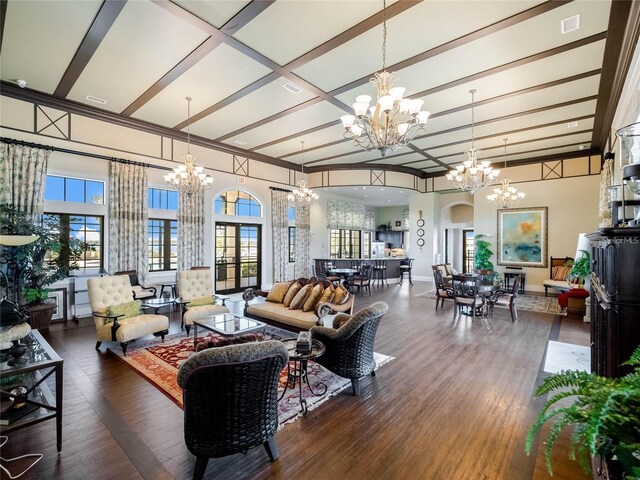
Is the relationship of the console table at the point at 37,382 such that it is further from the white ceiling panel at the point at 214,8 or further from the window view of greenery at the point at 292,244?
the window view of greenery at the point at 292,244

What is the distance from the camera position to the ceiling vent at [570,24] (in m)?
3.43

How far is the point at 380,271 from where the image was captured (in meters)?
11.2

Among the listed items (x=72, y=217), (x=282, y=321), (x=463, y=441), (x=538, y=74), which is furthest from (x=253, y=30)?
(x=72, y=217)

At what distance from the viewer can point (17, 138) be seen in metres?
5.38

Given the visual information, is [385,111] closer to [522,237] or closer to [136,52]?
[136,52]

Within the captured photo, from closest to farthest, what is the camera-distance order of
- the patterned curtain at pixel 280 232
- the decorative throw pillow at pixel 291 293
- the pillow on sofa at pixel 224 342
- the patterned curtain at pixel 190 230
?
1. the pillow on sofa at pixel 224 342
2. the decorative throw pillow at pixel 291 293
3. the patterned curtain at pixel 190 230
4. the patterned curtain at pixel 280 232

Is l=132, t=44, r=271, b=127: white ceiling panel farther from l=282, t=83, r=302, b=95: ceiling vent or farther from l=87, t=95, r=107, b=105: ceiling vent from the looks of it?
l=87, t=95, r=107, b=105: ceiling vent

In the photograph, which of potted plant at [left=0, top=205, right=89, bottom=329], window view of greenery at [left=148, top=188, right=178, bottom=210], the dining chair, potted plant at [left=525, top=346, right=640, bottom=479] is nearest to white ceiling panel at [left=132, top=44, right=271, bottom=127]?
window view of greenery at [left=148, top=188, right=178, bottom=210]

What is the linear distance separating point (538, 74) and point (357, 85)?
273 cm

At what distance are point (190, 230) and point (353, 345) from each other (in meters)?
5.88

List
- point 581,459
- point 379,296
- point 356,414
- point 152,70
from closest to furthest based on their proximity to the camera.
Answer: point 581,459, point 356,414, point 152,70, point 379,296

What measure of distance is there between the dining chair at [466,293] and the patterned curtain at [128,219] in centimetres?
683

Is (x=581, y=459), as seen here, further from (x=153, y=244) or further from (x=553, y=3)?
(x=153, y=244)

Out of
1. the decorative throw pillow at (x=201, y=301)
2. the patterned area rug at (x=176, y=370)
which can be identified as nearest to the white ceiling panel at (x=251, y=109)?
the decorative throw pillow at (x=201, y=301)
